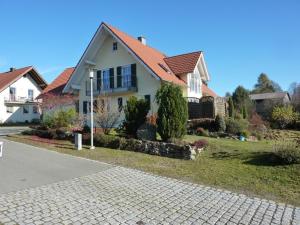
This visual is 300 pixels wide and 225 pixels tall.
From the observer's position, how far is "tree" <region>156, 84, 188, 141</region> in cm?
1427

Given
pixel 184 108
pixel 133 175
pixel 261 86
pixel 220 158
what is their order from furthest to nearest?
pixel 261 86 → pixel 184 108 → pixel 220 158 → pixel 133 175

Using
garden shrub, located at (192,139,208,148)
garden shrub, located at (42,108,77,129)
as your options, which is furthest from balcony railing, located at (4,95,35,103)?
garden shrub, located at (192,139,208,148)

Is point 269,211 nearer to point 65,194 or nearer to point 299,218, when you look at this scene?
point 299,218

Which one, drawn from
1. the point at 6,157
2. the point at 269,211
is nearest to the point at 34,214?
the point at 269,211

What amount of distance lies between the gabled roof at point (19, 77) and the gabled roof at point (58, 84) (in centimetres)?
1068

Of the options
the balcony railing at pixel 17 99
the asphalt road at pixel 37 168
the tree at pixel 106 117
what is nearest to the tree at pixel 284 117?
the tree at pixel 106 117

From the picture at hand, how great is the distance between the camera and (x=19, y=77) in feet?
148

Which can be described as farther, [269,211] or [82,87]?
[82,87]

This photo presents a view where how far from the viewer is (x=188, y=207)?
22.1 feet

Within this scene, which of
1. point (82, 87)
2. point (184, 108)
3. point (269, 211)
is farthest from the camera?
point (82, 87)

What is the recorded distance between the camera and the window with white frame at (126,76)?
2680 centimetres

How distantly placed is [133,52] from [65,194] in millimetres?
19062

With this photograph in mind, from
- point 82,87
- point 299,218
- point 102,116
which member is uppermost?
point 82,87

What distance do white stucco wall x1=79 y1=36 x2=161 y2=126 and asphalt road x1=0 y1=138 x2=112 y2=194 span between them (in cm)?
1207
